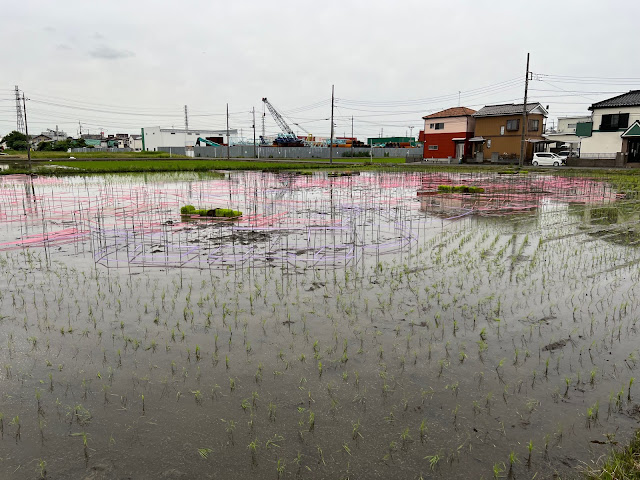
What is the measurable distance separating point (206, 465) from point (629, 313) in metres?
6.12

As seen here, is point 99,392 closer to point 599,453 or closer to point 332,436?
point 332,436

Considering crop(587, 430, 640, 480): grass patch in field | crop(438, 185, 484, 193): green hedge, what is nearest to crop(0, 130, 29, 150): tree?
crop(438, 185, 484, 193): green hedge

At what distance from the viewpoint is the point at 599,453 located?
3.64 meters

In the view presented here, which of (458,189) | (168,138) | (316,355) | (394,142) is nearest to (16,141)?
(168,138)

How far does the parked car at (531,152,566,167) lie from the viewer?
150ft

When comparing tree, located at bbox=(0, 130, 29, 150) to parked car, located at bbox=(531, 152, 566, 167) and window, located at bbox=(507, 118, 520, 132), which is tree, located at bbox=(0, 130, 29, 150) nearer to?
window, located at bbox=(507, 118, 520, 132)

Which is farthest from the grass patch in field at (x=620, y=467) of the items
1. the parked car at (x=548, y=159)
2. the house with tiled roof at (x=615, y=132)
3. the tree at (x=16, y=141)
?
the tree at (x=16, y=141)

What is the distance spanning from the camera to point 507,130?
53094 mm

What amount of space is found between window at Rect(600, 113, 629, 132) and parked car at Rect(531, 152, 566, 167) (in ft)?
15.8

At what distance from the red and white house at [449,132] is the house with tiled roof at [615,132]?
46.6 feet

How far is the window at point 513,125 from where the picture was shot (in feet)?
170

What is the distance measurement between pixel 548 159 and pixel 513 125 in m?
7.70

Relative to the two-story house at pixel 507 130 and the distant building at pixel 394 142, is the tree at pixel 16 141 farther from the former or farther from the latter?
the two-story house at pixel 507 130

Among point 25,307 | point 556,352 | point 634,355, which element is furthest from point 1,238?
point 634,355
